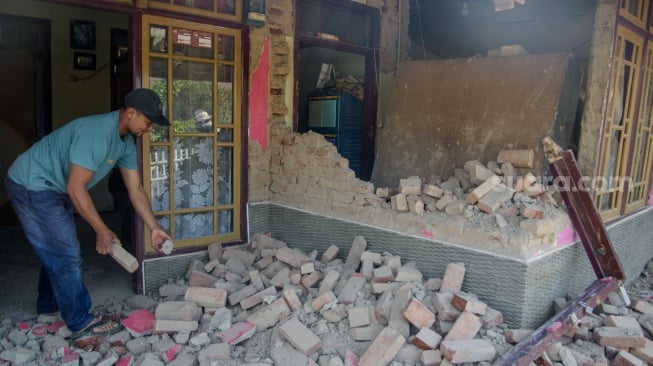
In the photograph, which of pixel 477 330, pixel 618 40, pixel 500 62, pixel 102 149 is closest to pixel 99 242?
pixel 102 149

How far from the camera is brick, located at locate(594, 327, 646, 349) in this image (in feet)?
12.3

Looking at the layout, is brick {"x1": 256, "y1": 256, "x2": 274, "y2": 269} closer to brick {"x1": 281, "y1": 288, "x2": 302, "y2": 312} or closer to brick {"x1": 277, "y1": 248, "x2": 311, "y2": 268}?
Answer: brick {"x1": 277, "y1": 248, "x2": 311, "y2": 268}

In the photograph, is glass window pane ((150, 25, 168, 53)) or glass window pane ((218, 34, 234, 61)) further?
glass window pane ((218, 34, 234, 61))

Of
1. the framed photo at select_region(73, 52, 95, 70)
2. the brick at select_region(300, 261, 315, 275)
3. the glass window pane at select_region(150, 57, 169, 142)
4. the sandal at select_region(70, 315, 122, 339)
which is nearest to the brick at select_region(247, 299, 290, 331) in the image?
the brick at select_region(300, 261, 315, 275)

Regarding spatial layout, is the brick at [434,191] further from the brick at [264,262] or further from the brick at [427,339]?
the brick at [264,262]

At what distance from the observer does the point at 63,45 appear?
709 cm

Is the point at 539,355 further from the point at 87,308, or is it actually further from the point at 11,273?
the point at 11,273

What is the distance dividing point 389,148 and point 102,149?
2.94 metres

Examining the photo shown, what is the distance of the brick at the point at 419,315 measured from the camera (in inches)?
137

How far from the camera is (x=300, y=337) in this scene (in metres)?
3.59

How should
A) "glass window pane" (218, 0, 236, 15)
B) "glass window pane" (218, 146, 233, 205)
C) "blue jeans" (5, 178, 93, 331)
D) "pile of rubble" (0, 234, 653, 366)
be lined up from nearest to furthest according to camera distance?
"pile of rubble" (0, 234, 653, 366)
"blue jeans" (5, 178, 93, 331)
"glass window pane" (218, 0, 236, 15)
"glass window pane" (218, 146, 233, 205)

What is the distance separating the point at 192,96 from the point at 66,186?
1.50 metres

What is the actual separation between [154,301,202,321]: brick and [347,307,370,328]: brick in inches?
47.6

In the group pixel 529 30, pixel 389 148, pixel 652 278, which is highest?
pixel 529 30
